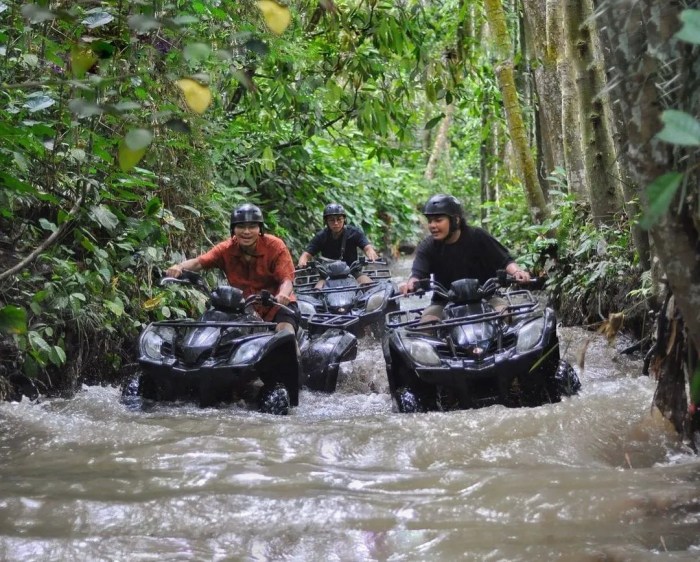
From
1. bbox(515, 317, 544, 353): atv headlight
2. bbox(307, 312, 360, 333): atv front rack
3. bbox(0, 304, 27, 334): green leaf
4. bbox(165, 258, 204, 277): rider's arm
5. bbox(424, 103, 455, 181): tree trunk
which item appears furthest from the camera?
bbox(424, 103, 455, 181): tree trunk

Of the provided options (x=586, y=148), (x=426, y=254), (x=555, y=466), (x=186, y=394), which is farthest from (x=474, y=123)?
(x=555, y=466)

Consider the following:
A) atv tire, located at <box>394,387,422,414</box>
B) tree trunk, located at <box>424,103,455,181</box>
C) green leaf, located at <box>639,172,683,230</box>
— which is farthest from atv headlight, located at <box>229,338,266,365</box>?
tree trunk, located at <box>424,103,455,181</box>

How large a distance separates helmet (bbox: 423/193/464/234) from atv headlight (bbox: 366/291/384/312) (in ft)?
10.4

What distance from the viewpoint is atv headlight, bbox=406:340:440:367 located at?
6500mm

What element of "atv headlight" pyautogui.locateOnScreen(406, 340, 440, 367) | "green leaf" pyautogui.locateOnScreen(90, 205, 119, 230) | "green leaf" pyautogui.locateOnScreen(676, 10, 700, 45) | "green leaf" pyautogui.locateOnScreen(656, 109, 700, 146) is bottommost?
"atv headlight" pyautogui.locateOnScreen(406, 340, 440, 367)

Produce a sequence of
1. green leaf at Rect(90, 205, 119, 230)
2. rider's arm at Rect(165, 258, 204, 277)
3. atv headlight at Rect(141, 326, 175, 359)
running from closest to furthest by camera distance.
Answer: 1. green leaf at Rect(90, 205, 119, 230)
2. atv headlight at Rect(141, 326, 175, 359)
3. rider's arm at Rect(165, 258, 204, 277)

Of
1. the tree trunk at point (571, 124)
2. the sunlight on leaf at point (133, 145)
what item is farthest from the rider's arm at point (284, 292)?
the tree trunk at point (571, 124)

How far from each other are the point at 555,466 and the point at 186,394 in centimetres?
339

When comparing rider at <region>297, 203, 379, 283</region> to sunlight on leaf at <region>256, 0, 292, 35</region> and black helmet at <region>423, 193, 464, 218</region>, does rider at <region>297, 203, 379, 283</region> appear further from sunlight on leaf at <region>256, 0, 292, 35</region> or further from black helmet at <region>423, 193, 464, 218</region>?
sunlight on leaf at <region>256, 0, 292, 35</region>

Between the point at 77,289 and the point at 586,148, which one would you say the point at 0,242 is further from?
the point at 586,148

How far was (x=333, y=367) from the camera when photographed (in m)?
8.16

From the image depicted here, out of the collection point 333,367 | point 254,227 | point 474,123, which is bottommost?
point 333,367

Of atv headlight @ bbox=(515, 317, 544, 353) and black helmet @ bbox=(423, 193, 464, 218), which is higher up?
black helmet @ bbox=(423, 193, 464, 218)

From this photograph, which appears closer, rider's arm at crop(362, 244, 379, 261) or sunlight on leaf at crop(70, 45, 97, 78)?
sunlight on leaf at crop(70, 45, 97, 78)
